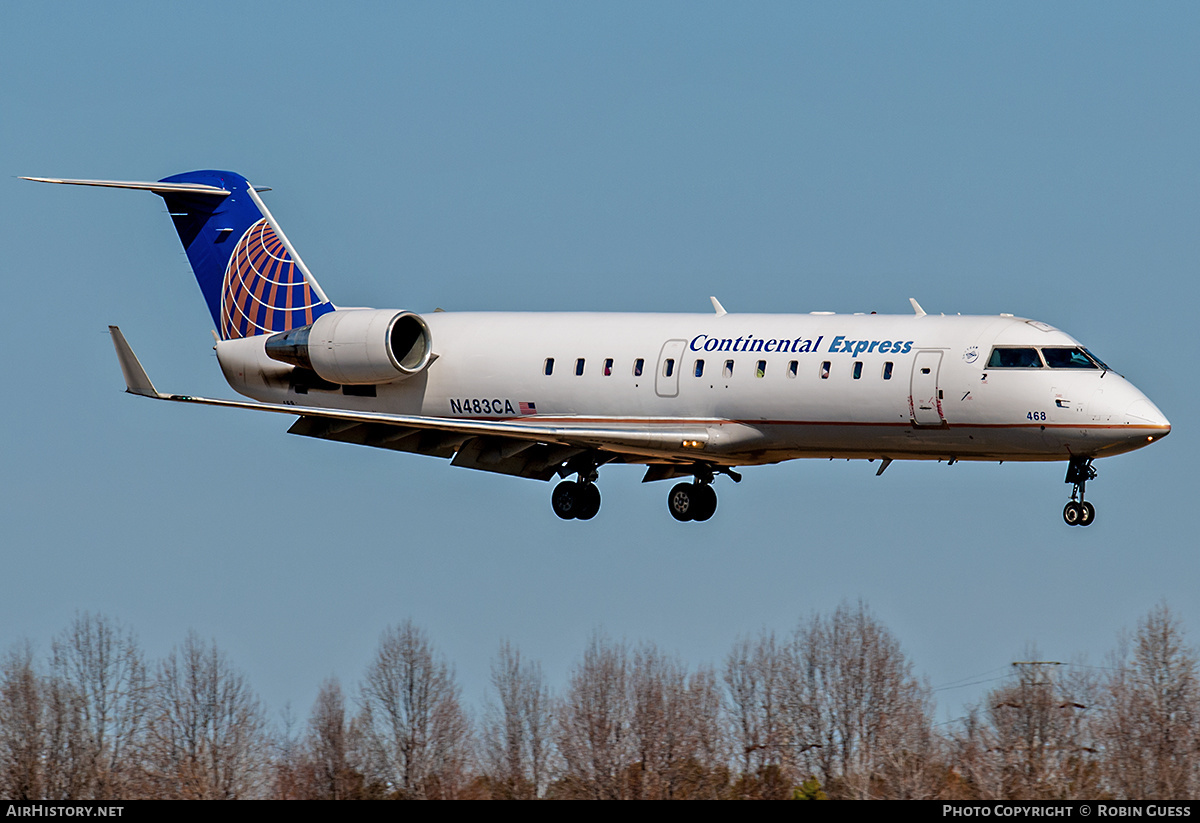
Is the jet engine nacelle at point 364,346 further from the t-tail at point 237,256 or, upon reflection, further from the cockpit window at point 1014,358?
the cockpit window at point 1014,358

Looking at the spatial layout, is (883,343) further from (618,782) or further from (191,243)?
(618,782)

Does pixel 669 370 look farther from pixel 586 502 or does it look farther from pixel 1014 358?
pixel 1014 358

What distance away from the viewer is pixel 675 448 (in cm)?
4016

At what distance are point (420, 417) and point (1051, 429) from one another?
513 inches

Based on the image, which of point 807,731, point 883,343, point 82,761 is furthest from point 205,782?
point 883,343

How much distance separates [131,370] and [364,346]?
4719 mm

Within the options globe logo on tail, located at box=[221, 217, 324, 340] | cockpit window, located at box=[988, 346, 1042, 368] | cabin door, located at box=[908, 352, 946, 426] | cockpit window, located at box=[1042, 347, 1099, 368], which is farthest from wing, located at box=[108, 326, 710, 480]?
cockpit window, located at box=[1042, 347, 1099, 368]

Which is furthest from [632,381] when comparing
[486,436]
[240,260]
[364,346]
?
[240,260]

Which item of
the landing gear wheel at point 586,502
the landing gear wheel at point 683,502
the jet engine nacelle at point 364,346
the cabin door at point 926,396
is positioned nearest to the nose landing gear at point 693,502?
the landing gear wheel at point 683,502

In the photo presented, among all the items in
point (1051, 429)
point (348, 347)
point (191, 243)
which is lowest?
point (1051, 429)

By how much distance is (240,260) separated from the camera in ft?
153

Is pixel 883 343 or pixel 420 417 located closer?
pixel 883 343

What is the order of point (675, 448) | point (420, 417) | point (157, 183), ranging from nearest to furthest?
point (675, 448)
point (420, 417)
point (157, 183)

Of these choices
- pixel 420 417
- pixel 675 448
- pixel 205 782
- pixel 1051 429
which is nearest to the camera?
pixel 1051 429
